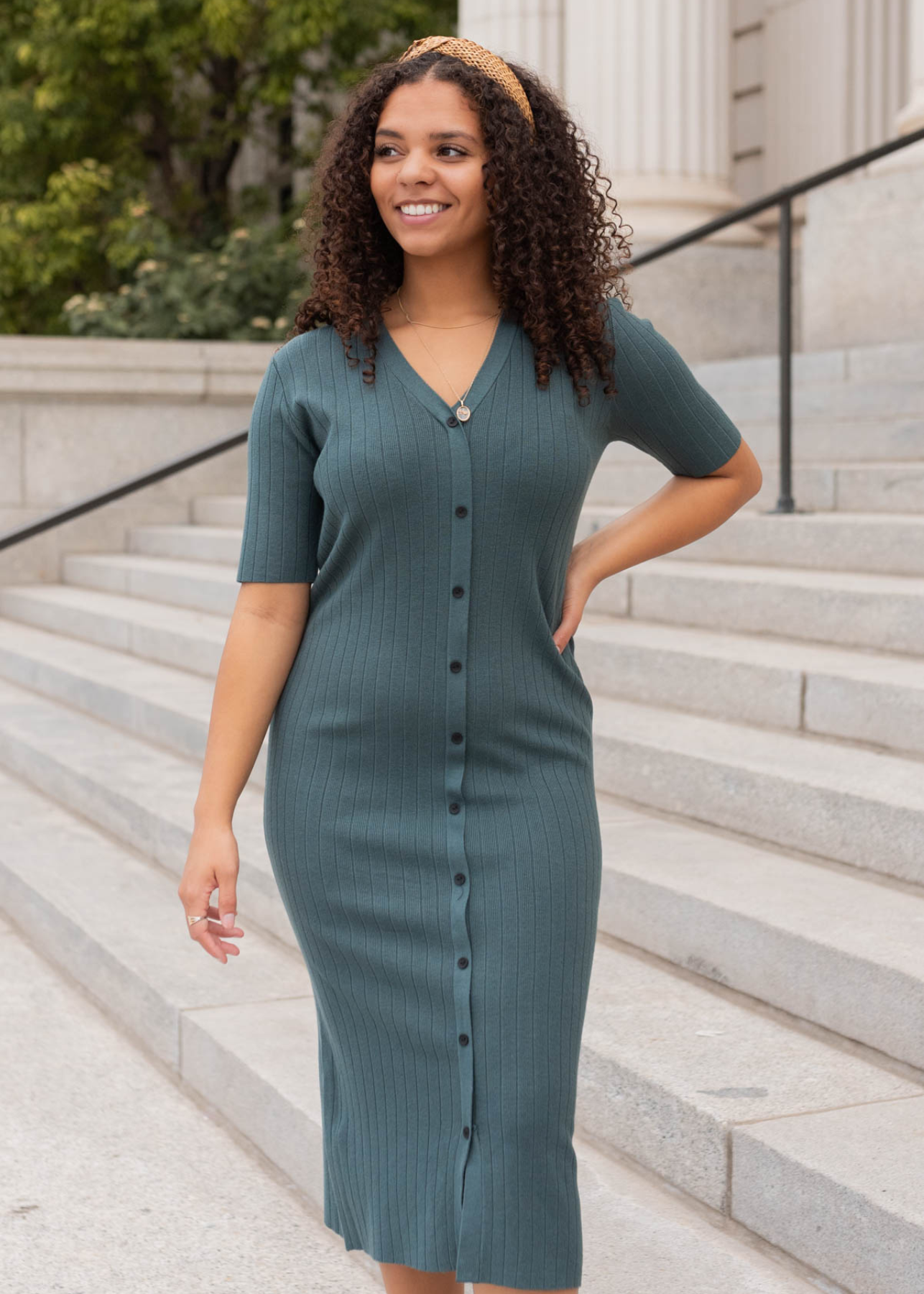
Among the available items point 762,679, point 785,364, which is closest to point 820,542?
point 785,364

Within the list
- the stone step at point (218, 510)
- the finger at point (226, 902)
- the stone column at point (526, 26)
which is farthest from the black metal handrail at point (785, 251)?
the stone column at point (526, 26)

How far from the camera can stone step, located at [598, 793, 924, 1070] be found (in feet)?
10.5

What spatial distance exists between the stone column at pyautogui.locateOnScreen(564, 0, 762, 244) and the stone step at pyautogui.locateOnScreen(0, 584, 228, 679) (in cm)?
379

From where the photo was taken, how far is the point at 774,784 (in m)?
4.11

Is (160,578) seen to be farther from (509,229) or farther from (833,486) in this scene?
(509,229)

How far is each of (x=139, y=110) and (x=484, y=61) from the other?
1754 cm

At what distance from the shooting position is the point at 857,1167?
2.72 metres

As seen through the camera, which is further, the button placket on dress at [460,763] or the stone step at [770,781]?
the stone step at [770,781]

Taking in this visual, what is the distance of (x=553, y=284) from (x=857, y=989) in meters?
1.76

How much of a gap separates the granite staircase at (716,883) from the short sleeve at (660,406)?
127 cm

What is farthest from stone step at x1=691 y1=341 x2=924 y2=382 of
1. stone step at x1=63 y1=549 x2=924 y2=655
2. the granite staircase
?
stone step at x1=63 y1=549 x2=924 y2=655

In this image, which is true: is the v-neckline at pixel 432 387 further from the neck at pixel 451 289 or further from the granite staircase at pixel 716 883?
the granite staircase at pixel 716 883

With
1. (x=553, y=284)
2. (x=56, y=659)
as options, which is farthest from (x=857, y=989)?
(x=56, y=659)

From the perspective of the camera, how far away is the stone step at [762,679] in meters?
4.31
